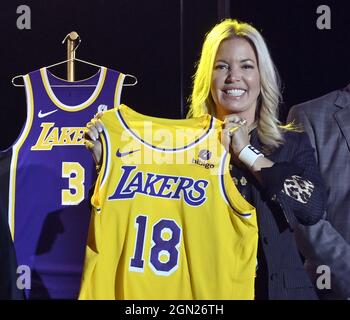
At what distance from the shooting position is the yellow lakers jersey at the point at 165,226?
6.90 feet

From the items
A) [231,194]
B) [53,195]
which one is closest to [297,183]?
[231,194]

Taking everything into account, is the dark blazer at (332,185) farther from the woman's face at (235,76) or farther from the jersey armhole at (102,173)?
the jersey armhole at (102,173)

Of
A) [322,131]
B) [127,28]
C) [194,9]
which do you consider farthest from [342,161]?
[127,28]

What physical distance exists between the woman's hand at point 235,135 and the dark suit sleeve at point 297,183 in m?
0.11

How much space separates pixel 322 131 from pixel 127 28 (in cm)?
84

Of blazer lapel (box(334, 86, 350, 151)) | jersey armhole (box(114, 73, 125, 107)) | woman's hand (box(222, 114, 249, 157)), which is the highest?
jersey armhole (box(114, 73, 125, 107))

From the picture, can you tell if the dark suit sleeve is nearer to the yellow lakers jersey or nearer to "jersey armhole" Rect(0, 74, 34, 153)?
the yellow lakers jersey

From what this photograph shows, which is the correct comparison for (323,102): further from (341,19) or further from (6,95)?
(6,95)

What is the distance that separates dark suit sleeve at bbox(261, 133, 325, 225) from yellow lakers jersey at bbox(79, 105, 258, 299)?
13 centimetres

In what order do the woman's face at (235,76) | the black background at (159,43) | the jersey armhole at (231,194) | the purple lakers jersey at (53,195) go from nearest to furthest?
the jersey armhole at (231,194) < the woman's face at (235,76) < the purple lakers jersey at (53,195) < the black background at (159,43)

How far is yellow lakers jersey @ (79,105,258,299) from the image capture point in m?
2.10

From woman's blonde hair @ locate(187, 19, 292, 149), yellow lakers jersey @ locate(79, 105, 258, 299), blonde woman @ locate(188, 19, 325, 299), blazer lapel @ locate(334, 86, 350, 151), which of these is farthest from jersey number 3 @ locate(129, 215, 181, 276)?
blazer lapel @ locate(334, 86, 350, 151)

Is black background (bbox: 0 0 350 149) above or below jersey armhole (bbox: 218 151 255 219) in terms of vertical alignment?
above

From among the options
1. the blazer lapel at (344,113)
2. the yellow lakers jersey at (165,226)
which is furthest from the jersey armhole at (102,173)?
the blazer lapel at (344,113)
